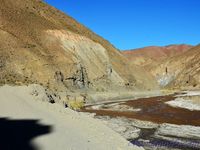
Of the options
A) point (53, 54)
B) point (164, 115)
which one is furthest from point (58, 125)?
point (53, 54)

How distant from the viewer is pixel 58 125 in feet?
66.7

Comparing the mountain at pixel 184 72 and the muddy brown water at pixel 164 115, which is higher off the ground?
the mountain at pixel 184 72

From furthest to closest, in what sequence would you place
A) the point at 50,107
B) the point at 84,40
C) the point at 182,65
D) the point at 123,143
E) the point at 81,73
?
the point at 182,65 → the point at 84,40 → the point at 81,73 → the point at 50,107 → the point at 123,143

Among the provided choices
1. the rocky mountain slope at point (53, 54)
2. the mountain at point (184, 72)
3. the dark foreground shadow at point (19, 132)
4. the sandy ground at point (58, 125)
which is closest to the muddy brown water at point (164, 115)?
the rocky mountain slope at point (53, 54)

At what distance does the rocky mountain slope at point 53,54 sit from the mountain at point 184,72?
54.7 meters

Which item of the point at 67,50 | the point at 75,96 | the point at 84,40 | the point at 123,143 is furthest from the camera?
the point at 84,40

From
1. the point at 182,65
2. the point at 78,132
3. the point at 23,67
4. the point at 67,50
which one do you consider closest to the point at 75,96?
the point at 23,67

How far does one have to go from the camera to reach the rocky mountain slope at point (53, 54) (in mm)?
67000

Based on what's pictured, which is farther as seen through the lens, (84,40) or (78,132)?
(84,40)

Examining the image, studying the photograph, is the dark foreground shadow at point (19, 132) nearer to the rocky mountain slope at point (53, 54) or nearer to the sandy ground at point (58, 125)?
the sandy ground at point (58, 125)

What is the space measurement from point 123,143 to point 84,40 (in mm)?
76501

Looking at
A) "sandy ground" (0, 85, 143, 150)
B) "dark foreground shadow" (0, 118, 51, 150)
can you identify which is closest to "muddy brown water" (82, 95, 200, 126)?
"sandy ground" (0, 85, 143, 150)

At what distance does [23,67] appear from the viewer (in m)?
65.3

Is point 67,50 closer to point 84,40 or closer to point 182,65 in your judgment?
point 84,40
